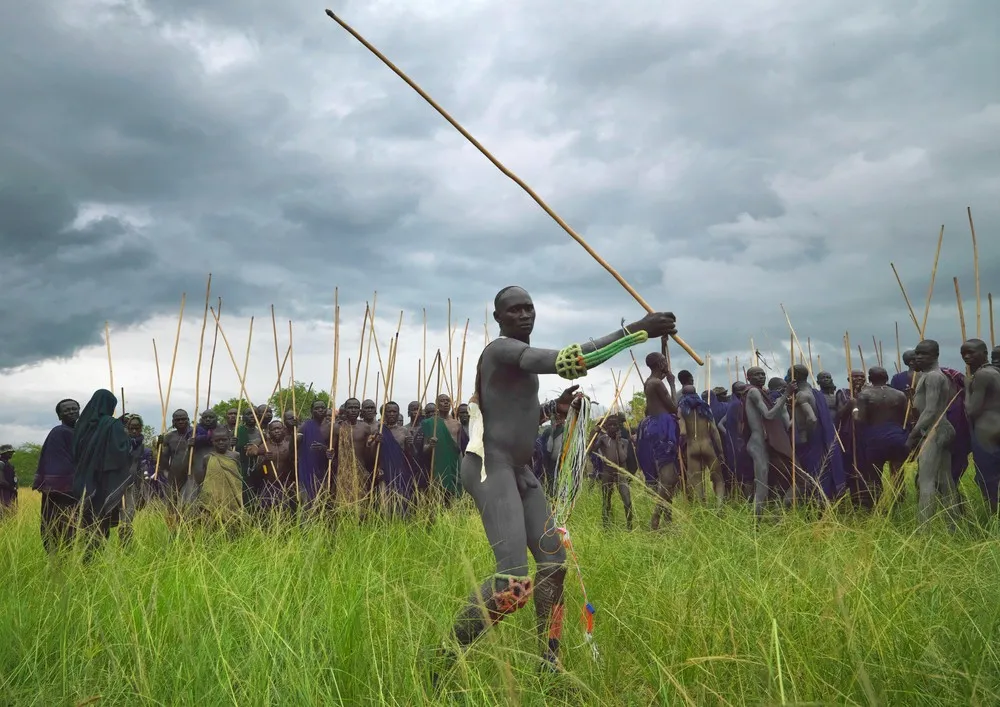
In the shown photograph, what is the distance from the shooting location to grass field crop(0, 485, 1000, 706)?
125 inches

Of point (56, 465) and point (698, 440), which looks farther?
point (698, 440)

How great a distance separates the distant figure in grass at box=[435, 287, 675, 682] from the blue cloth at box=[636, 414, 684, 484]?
208 inches

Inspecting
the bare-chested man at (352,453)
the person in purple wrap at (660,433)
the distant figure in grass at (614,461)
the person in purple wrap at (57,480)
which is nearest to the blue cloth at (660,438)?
the person in purple wrap at (660,433)

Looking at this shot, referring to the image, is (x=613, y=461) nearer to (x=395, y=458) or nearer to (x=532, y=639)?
(x=395, y=458)

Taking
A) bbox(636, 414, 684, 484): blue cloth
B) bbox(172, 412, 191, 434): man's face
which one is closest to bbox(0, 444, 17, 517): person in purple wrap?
bbox(172, 412, 191, 434): man's face

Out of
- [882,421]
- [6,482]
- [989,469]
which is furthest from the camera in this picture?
[6,482]

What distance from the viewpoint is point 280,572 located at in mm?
5023

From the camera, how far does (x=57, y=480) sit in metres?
7.49

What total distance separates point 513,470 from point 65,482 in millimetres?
5463

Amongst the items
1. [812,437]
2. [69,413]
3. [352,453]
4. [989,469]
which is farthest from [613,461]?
[69,413]

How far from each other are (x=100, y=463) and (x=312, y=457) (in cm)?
298

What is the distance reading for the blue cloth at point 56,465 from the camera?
745 cm

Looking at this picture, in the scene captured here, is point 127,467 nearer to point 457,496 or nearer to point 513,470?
point 457,496

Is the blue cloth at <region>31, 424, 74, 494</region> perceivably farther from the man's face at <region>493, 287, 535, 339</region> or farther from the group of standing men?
the man's face at <region>493, 287, 535, 339</region>
